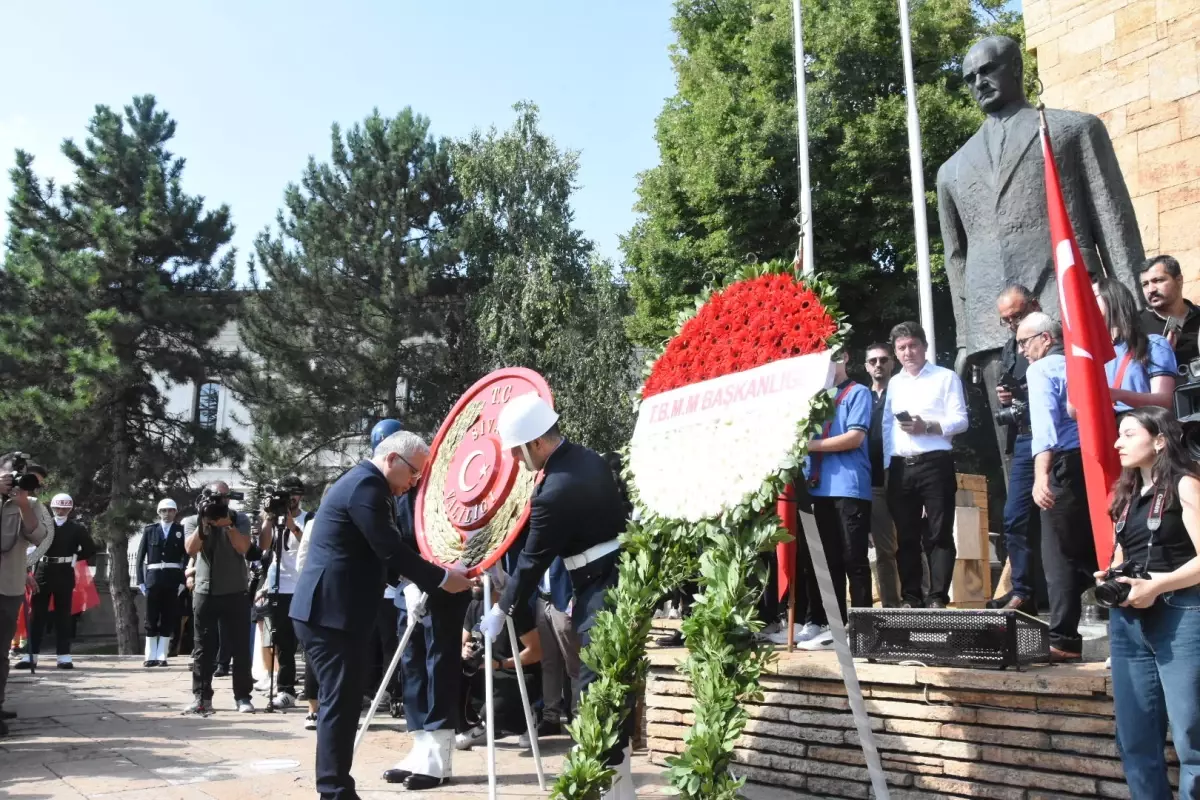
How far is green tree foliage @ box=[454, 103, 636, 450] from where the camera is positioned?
28.5 meters

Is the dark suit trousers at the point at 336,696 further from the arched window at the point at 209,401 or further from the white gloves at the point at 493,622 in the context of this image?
the arched window at the point at 209,401

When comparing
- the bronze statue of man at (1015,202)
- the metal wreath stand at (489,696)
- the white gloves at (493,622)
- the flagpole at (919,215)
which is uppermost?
the flagpole at (919,215)

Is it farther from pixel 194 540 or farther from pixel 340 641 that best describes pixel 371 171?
pixel 340 641

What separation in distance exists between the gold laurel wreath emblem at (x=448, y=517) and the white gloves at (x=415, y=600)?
247 mm

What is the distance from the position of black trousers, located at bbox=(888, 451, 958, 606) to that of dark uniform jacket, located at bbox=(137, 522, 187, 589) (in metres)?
9.65

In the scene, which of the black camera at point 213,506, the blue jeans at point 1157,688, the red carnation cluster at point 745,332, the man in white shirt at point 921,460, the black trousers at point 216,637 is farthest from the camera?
the black camera at point 213,506

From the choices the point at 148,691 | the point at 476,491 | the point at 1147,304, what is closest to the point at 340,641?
the point at 476,491

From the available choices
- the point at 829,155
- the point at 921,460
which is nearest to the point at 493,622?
the point at 921,460

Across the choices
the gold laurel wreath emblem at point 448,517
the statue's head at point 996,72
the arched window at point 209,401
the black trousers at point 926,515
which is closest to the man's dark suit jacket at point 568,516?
the gold laurel wreath emblem at point 448,517

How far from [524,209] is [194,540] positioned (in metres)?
23.9

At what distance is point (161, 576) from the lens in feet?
41.0

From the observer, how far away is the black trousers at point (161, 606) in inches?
492

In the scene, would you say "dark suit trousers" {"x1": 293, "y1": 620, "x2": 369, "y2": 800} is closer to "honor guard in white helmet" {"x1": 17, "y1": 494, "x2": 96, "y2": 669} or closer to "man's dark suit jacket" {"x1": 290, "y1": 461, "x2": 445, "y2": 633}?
"man's dark suit jacket" {"x1": 290, "y1": 461, "x2": 445, "y2": 633}

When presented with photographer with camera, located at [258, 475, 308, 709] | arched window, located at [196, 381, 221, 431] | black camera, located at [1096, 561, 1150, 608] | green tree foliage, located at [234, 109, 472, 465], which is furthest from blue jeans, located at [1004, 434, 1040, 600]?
arched window, located at [196, 381, 221, 431]
